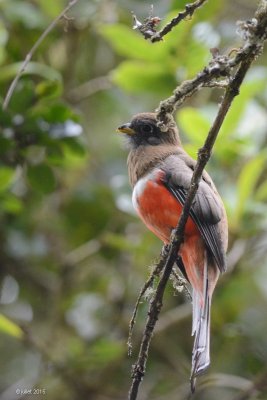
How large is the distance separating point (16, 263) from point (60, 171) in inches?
24.0

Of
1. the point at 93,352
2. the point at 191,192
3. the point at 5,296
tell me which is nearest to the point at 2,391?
the point at 5,296

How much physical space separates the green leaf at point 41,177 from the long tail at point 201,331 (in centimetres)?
88

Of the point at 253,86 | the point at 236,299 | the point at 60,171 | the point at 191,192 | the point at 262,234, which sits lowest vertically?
the point at 191,192

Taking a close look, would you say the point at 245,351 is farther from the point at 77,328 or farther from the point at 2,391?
the point at 2,391

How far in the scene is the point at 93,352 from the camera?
3.66m

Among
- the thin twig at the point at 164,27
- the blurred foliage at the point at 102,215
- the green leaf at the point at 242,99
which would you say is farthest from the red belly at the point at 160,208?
the thin twig at the point at 164,27

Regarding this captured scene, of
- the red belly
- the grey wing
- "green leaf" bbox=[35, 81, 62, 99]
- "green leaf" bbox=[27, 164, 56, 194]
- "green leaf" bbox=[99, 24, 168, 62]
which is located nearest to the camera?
the grey wing

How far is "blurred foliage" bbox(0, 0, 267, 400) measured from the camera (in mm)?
3494

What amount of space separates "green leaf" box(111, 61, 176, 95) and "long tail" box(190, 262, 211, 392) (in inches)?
48.6

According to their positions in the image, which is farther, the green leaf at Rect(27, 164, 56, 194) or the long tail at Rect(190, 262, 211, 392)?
the green leaf at Rect(27, 164, 56, 194)

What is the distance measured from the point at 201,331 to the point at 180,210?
0.73m

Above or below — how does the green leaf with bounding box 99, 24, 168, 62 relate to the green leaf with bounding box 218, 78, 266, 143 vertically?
above

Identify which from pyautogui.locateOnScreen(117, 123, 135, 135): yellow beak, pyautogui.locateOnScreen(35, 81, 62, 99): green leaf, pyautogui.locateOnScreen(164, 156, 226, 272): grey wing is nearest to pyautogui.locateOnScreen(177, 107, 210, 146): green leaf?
pyautogui.locateOnScreen(117, 123, 135, 135): yellow beak

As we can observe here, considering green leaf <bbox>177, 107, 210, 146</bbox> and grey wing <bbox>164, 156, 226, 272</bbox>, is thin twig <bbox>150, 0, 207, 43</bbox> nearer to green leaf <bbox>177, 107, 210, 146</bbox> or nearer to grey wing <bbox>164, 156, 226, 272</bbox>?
grey wing <bbox>164, 156, 226, 272</bbox>
